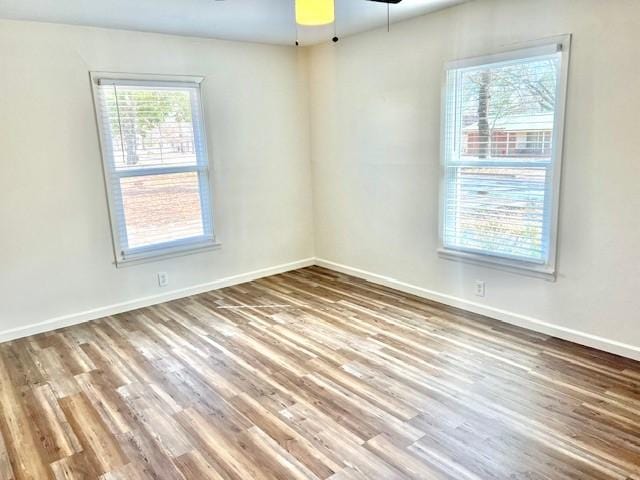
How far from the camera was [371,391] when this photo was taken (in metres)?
2.79

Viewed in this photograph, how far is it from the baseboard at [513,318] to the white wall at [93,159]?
4.50 feet

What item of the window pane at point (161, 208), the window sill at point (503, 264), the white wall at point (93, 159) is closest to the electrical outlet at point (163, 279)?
the white wall at point (93, 159)

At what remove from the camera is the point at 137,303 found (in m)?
4.35

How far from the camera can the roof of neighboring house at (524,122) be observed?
10.6ft

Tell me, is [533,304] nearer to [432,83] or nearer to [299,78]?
[432,83]

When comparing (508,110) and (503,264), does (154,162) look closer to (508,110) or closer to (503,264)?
(508,110)

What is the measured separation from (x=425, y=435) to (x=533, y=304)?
1.68 meters

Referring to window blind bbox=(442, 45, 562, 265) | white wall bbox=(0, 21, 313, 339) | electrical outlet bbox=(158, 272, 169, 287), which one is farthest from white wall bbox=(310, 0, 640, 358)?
electrical outlet bbox=(158, 272, 169, 287)

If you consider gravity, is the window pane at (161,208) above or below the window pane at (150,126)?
below

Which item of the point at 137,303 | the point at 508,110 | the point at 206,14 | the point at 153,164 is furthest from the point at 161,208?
the point at 508,110

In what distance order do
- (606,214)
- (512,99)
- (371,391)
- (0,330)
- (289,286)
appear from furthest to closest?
(289,286) → (0,330) → (512,99) → (606,214) → (371,391)

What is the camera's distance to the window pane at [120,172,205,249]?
4195 mm

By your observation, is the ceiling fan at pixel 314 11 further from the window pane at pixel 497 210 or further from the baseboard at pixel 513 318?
the baseboard at pixel 513 318

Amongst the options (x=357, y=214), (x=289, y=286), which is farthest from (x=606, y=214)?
(x=289, y=286)
